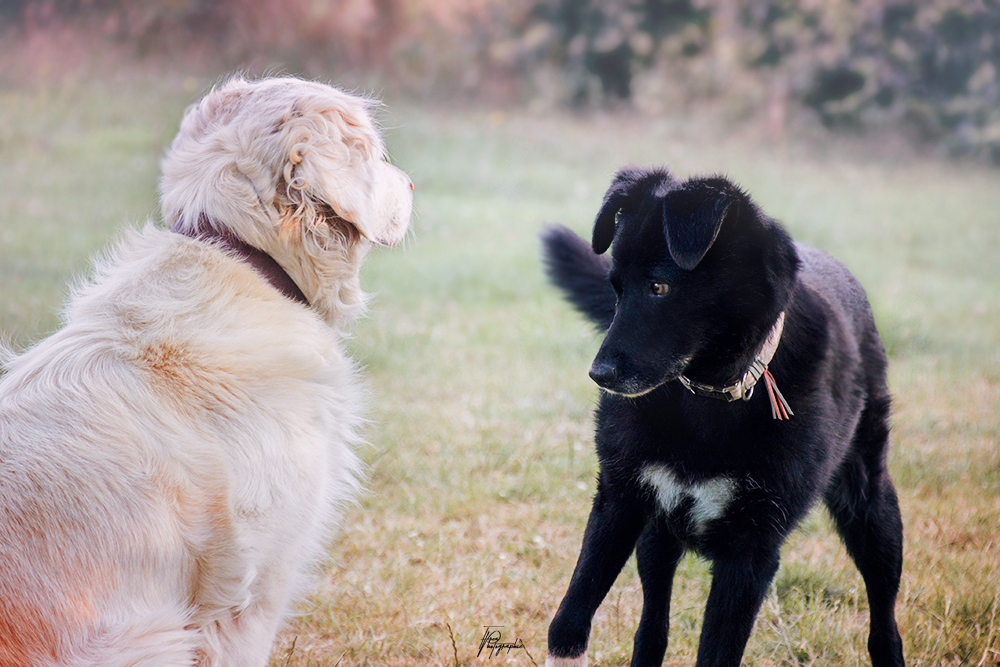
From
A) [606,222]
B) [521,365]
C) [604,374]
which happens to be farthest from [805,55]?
[604,374]

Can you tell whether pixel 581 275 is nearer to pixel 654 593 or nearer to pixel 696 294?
pixel 696 294

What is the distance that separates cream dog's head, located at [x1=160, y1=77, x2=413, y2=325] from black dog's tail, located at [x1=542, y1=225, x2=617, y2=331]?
0.80 metres

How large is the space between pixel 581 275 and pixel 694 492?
1.02 metres

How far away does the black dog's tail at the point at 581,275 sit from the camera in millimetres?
2996

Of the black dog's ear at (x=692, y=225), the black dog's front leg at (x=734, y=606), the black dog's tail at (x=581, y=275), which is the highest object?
the black dog's ear at (x=692, y=225)

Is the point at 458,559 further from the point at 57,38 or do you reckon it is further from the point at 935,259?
the point at 57,38

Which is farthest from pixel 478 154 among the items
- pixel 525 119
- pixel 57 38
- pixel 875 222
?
pixel 57 38

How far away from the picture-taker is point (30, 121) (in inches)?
426

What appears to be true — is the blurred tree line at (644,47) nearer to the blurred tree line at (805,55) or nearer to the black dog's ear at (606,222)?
the blurred tree line at (805,55)

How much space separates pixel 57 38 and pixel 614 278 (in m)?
12.0

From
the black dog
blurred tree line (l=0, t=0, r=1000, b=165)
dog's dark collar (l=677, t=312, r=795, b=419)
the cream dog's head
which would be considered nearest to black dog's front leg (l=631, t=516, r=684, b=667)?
the black dog

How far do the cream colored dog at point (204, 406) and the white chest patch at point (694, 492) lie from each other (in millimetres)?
876

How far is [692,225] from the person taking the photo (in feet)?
7.11

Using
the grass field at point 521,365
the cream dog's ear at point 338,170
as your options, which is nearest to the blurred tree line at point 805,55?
the grass field at point 521,365
